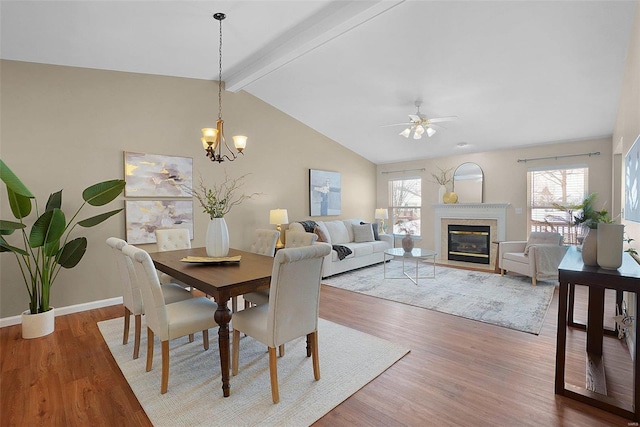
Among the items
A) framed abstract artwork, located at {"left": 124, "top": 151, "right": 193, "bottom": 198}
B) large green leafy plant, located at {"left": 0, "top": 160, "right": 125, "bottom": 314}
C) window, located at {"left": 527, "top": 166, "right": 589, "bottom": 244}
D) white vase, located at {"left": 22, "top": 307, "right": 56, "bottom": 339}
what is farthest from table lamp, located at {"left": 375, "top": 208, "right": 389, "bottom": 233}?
white vase, located at {"left": 22, "top": 307, "right": 56, "bottom": 339}

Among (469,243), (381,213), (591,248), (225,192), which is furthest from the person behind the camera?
(381,213)

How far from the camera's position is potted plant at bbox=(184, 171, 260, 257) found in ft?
9.30

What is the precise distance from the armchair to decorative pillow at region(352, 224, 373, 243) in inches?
93.5

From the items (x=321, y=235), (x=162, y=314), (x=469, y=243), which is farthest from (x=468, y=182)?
(x=162, y=314)

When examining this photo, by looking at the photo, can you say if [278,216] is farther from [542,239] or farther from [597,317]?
[542,239]

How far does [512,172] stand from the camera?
6.01m

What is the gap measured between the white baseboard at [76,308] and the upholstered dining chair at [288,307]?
2641 mm

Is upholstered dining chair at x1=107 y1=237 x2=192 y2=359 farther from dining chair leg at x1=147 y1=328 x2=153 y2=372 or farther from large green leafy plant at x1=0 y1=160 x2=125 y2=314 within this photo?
large green leafy plant at x1=0 y1=160 x2=125 y2=314

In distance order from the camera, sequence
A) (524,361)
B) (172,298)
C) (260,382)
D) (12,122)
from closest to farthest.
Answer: (260,382), (524,361), (172,298), (12,122)

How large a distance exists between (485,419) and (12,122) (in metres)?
4.99

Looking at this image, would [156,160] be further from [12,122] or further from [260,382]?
[260,382]

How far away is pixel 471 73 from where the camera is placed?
3820 mm

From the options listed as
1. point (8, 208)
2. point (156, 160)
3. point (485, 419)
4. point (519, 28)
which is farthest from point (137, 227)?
point (519, 28)

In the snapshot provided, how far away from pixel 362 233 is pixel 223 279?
14.8 ft
